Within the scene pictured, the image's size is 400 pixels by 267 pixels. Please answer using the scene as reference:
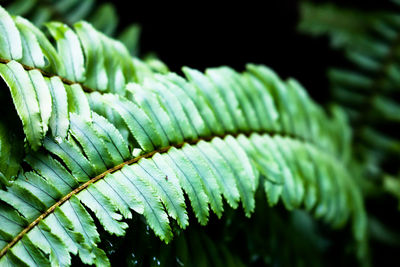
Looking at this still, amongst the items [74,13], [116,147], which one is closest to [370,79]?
[74,13]

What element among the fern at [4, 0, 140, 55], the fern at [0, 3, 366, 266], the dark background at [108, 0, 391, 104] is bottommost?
the fern at [0, 3, 366, 266]

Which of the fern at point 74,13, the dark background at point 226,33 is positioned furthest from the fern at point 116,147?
the dark background at point 226,33

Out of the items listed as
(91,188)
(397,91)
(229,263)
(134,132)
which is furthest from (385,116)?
(91,188)

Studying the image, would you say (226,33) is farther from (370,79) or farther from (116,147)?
(116,147)

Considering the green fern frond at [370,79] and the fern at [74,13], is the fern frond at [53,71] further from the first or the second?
the green fern frond at [370,79]

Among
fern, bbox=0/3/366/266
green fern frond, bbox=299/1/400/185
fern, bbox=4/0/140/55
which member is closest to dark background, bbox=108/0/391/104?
green fern frond, bbox=299/1/400/185

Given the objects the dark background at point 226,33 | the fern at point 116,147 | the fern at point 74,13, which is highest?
the dark background at point 226,33

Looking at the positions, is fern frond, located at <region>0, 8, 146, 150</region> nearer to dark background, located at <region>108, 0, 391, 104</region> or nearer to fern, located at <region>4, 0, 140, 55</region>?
fern, located at <region>4, 0, 140, 55</region>

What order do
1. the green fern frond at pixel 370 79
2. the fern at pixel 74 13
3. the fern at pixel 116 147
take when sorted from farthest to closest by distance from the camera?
the green fern frond at pixel 370 79
the fern at pixel 74 13
the fern at pixel 116 147

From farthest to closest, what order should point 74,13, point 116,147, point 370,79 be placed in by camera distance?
point 370,79 → point 74,13 → point 116,147

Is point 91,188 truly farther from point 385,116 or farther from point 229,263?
point 385,116
